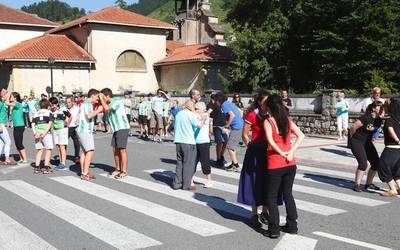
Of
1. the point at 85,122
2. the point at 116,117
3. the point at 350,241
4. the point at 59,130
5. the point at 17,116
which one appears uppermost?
the point at 116,117

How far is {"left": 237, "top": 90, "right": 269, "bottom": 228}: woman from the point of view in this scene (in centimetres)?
659

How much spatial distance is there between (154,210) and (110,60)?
3532cm

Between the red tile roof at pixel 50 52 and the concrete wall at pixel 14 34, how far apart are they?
593cm

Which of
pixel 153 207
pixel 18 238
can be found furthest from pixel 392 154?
pixel 18 238

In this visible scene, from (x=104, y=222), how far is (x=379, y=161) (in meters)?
4.87

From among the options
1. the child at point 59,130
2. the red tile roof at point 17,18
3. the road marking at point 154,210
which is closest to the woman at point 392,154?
the road marking at point 154,210

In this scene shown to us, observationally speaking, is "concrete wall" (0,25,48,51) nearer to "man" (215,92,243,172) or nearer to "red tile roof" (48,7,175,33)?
"red tile roof" (48,7,175,33)

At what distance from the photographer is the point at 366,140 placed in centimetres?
925

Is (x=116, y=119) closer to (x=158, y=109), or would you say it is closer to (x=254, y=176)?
(x=254, y=176)

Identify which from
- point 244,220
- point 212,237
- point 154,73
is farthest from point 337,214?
point 154,73

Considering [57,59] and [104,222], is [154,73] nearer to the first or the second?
[57,59]

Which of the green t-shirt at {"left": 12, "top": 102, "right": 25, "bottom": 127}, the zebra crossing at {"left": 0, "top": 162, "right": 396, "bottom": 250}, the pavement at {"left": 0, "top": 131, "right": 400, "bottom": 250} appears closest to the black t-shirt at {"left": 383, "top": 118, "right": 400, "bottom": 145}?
the pavement at {"left": 0, "top": 131, "right": 400, "bottom": 250}

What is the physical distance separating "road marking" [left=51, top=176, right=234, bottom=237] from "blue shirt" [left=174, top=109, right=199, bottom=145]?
4.77 ft

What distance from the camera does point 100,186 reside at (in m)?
9.77
